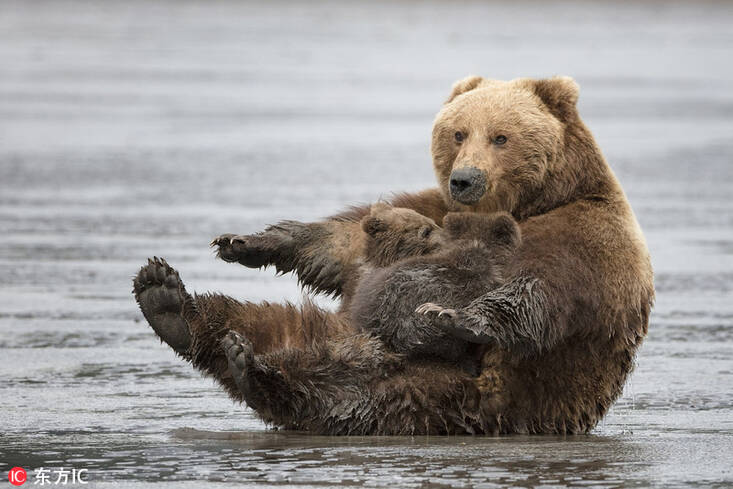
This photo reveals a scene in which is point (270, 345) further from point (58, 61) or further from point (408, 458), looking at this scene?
point (58, 61)

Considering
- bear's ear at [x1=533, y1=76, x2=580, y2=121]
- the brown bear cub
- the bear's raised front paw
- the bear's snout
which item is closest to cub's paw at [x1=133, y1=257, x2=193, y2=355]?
the bear's raised front paw

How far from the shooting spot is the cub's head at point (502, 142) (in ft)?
19.3

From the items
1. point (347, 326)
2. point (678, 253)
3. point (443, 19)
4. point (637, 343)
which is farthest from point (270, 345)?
point (443, 19)

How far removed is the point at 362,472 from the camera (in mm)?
4672

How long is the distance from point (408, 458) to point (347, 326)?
0.91m

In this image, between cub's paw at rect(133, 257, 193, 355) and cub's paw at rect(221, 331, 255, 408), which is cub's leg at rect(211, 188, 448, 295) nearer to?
cub's paw at rect(133, 257, 193, 355)

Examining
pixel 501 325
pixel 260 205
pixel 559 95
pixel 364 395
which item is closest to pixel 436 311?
pixel 501 325

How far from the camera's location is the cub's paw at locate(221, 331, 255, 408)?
5.23 m

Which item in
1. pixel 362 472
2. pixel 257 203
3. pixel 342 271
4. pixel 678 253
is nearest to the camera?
pixel 362 472

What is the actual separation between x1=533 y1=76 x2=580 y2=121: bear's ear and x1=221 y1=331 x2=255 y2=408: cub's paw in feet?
5.61

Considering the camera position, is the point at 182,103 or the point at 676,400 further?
the point at 182,103

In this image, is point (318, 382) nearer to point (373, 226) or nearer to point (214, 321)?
point (214, 321)

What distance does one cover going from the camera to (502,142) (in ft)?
19.6

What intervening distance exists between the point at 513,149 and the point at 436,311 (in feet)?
3.28
